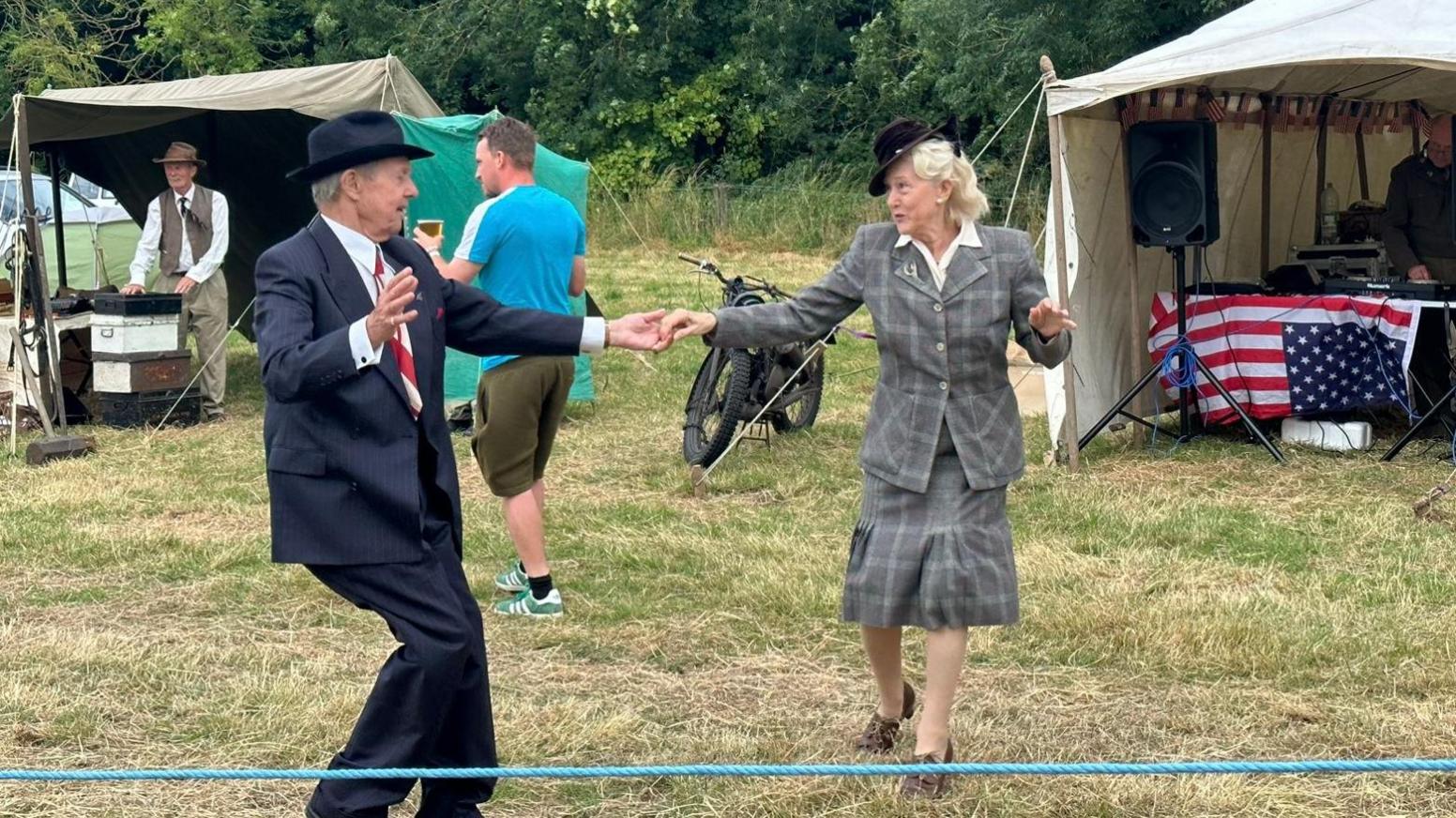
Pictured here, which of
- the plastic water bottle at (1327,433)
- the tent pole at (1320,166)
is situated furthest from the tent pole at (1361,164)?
the plastic water bottle at (1327,433)

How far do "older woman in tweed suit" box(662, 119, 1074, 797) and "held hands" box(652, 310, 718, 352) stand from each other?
1.36 feet

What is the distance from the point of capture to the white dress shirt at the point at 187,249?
35.4 feet

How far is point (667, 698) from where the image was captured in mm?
5012

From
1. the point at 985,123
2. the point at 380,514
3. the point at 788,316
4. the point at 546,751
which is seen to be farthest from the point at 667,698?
the point at 985,123

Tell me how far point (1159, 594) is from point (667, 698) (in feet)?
6.65

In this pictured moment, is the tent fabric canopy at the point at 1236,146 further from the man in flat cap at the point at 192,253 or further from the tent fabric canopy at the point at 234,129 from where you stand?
the man in flat cap at the point at 192,253

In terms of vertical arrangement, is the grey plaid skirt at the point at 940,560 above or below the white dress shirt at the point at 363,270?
below

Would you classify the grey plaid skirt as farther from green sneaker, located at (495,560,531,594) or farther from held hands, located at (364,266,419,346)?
green sneaker, located at (495,560,531,594)

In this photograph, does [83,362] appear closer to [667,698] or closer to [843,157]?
[667,698]

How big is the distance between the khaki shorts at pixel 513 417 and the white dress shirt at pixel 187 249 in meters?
5.64

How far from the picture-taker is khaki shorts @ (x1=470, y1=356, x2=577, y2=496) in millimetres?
5766

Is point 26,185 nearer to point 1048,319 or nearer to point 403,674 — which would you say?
point 403,674

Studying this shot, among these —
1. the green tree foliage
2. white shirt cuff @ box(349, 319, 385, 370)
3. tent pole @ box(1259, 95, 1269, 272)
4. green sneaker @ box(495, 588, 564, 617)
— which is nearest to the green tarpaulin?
green sneaker @ box(495, 588, 564, 617)

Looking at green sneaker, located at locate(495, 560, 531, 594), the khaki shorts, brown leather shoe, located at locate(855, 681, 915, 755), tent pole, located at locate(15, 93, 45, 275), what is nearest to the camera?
brown leather shoe, located at locate(855, 681, 915, 755)
